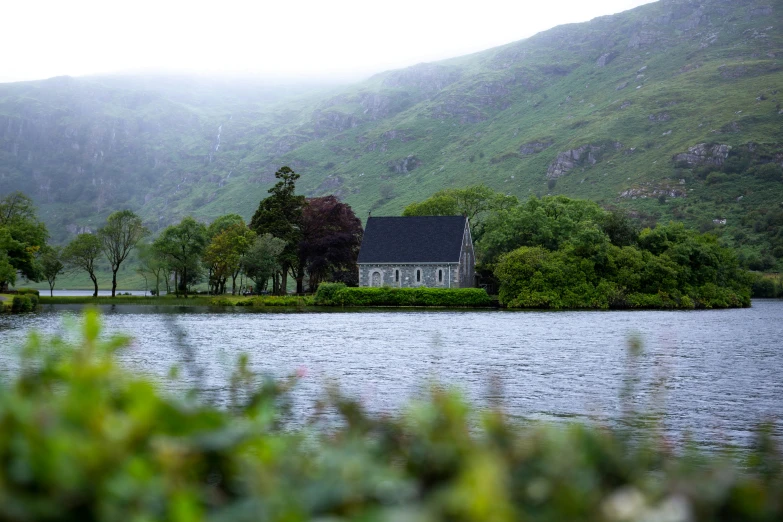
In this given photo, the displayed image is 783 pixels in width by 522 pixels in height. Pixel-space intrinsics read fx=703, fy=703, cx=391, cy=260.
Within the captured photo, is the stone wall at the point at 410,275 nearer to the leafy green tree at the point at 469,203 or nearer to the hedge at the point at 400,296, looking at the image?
the hedge at the point at 400,296

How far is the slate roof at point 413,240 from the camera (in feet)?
281

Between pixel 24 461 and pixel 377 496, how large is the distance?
88 centimetres

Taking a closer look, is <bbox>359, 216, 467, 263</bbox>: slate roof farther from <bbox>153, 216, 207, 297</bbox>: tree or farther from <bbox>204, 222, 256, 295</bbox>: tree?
<bbox>153, 216, 207, 297</bbox>: tree

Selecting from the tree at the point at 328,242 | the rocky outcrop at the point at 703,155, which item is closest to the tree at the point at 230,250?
the tree at the point at 328,242

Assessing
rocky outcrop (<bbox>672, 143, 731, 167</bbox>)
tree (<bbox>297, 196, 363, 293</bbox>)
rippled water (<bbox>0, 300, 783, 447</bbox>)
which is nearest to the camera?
rippled water (<bbox>0, 300, 783, 447</bbox>)

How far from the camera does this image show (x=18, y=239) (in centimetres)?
8350

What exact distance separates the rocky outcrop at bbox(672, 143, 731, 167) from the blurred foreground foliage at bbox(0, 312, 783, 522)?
167 metres

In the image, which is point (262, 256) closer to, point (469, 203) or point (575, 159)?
point (469, 203)

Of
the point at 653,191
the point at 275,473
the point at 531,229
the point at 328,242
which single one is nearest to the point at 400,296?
the point at 531,229

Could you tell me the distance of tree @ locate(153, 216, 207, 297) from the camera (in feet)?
315

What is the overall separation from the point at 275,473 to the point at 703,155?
17243 cm

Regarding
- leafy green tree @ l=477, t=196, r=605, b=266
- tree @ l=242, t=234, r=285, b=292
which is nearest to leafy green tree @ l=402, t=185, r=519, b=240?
leafy green tree @ l=477, t=196, r=605, b=266

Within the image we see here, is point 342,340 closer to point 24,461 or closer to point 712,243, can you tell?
point 24,461

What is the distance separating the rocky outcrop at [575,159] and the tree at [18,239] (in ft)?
423
